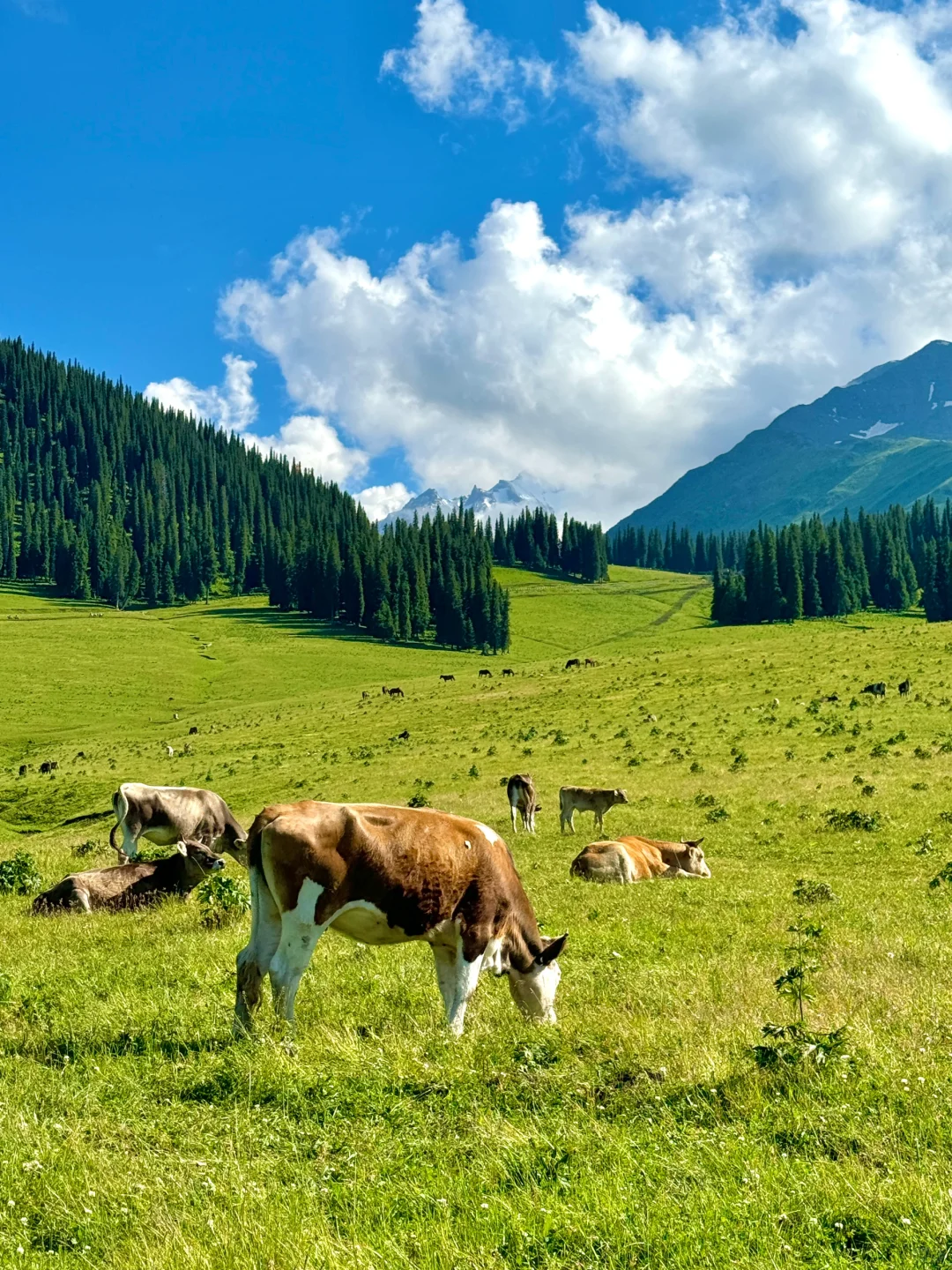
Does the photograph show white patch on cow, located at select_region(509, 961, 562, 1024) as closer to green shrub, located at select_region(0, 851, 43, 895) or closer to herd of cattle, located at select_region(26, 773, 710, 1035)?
herd of cattle, located at select_region(26, 773, 710, 1035)

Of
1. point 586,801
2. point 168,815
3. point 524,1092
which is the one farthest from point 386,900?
point 586,801

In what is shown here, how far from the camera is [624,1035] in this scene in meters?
7.91

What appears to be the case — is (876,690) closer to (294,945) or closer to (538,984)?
(538,984)

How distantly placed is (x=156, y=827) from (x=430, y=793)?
502 inches

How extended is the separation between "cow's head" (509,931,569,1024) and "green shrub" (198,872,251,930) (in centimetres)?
618

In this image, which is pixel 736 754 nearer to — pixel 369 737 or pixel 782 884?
pixel 782 884

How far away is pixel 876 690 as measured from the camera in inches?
1779

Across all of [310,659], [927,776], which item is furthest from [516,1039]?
[310,659]

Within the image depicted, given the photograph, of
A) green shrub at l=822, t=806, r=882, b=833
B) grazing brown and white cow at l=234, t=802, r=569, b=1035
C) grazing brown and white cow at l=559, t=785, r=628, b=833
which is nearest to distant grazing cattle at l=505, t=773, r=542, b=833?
grazing brown and white cow at l=559, t=785, r=628, b=833

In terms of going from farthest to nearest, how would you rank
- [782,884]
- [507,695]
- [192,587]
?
[192,587], [507,695], [782,884]

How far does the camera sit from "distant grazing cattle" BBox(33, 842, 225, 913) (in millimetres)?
15719

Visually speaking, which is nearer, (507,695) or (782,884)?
(782,884)

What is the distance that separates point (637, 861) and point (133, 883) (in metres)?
10.7

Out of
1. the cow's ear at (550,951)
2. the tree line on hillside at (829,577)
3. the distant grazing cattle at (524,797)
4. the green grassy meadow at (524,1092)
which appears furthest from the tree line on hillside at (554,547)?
the cow's ear at (550,951)
